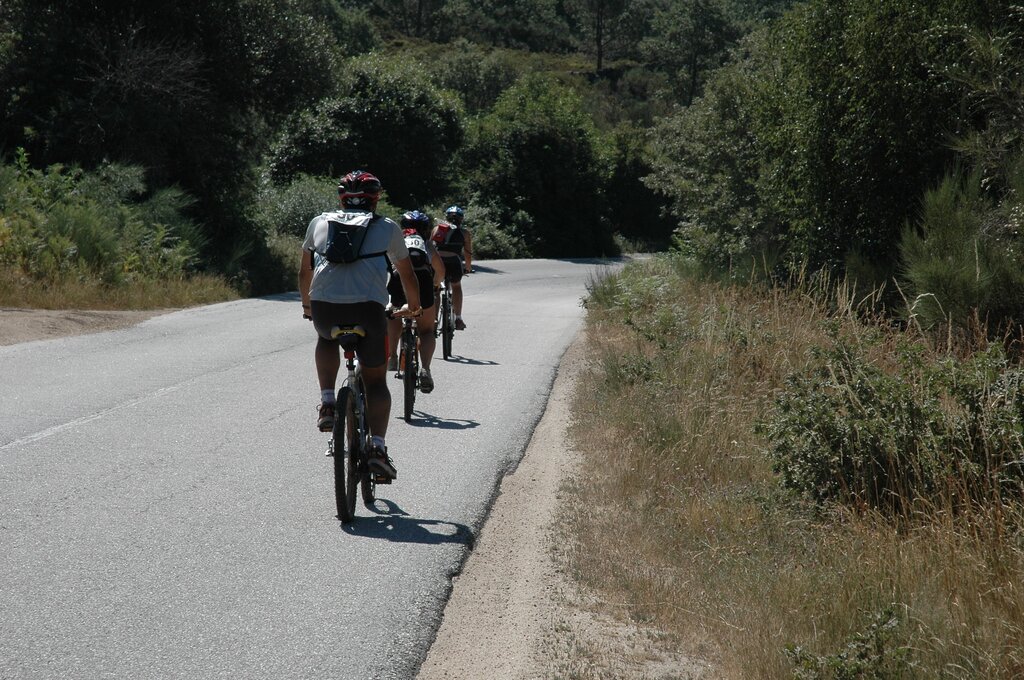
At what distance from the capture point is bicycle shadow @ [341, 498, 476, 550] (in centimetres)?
637

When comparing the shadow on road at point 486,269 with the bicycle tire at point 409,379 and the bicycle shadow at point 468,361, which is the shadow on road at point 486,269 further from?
the bicycle tire at point 409,379

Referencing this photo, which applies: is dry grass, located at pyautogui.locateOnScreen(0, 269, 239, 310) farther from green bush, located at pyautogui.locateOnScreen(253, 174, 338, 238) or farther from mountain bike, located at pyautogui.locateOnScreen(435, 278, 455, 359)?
green bush, located at pyautogui.locateOnScreen(253, 174, 338, 238)

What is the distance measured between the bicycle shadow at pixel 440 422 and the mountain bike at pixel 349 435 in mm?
3066

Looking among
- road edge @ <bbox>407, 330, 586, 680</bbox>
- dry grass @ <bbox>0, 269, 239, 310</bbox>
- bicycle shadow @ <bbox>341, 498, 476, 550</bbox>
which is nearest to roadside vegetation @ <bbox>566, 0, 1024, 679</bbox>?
road edge @ <bbox>407, 330, 586, 680</bbox>

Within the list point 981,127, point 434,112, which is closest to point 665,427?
point 981,127

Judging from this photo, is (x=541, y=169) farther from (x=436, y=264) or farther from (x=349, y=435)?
(x=349, y=435)

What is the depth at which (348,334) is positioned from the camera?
6504 mm

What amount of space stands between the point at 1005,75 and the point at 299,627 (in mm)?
10805

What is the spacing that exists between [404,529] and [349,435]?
641mm

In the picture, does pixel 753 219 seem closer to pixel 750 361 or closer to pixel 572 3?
pixel 750 361

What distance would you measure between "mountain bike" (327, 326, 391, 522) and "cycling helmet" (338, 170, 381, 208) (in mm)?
762

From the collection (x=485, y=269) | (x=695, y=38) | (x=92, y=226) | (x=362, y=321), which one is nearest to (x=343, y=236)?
(x=362, y=321)

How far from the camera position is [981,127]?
1445 centimetres

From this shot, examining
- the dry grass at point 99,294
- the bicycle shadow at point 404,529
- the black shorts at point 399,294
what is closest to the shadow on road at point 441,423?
the black shorts at point 399,294
